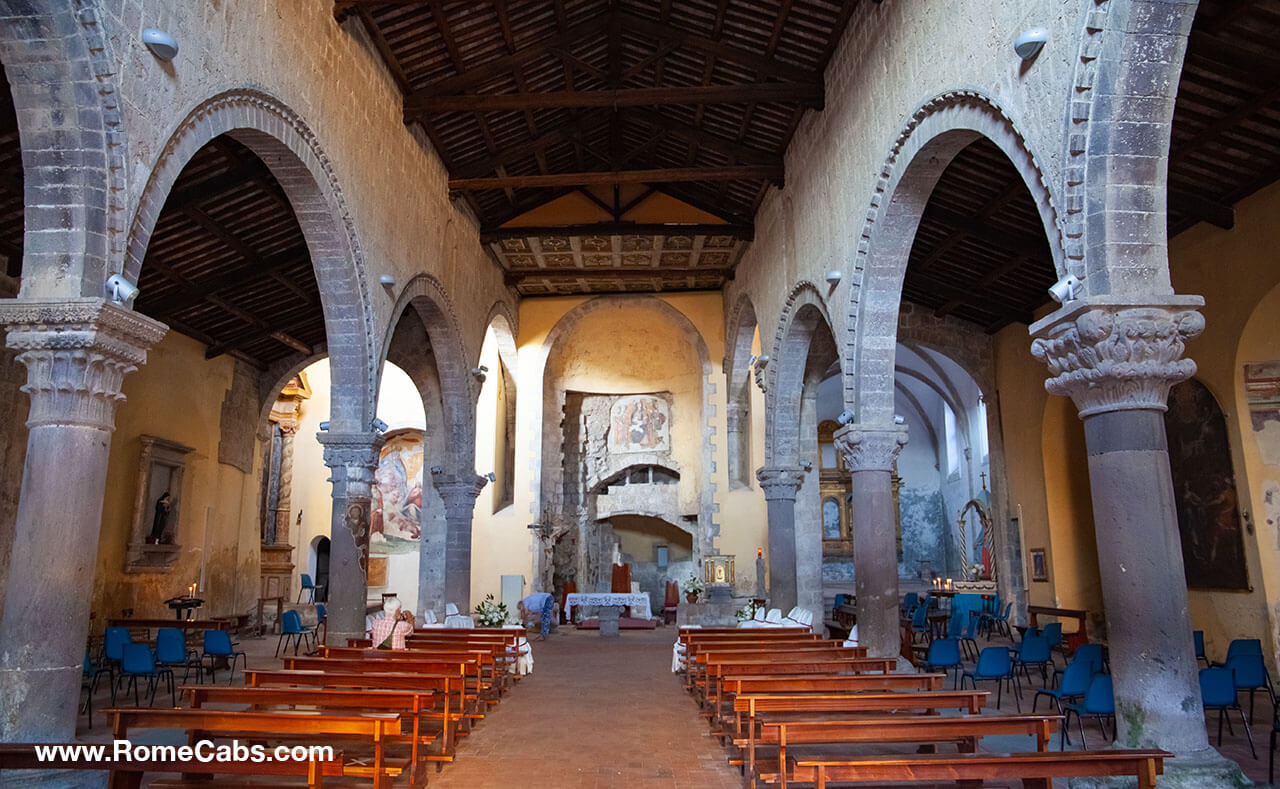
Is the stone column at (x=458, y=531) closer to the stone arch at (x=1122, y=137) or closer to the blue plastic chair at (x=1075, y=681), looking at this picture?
the blue plastic chair at (x=1075, y=681)

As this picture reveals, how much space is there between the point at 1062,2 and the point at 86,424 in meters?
6.56

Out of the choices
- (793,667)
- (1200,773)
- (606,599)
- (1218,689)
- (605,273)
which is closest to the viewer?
(1200,773)

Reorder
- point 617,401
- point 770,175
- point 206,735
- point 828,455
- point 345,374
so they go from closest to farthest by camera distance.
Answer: point 206,735
point 345,374
point 770,175
point 617,401
point 828,455

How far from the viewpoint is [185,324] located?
14625 mm

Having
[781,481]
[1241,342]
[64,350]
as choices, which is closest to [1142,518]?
[64,350]

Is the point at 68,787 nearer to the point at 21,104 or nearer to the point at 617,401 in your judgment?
the point at 21,104

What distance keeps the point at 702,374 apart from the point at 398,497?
8.47 metres

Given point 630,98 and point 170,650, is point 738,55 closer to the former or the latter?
point 630,98

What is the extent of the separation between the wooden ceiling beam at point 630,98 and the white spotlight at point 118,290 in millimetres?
6841

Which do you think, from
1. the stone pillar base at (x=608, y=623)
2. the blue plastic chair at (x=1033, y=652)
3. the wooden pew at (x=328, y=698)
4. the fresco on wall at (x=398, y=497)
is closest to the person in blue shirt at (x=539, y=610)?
the stone pillar base at (x=608, y=623)

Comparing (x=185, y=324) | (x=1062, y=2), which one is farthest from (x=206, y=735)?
(x=185, y=324)

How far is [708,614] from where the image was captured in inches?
678

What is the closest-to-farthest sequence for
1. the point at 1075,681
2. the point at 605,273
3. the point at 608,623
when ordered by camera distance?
the point at 1075,681, the point at 608,623, the point at 605,273

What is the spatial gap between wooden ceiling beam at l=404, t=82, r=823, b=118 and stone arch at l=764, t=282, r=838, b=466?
2.54 metres
